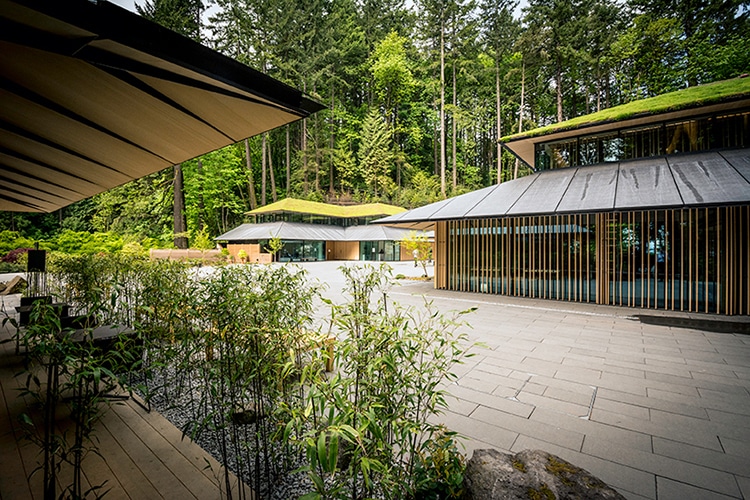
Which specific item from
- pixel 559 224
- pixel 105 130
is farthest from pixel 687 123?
pixel 105 130

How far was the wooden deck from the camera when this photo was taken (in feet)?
5.85

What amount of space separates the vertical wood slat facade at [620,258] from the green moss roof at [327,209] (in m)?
18.8

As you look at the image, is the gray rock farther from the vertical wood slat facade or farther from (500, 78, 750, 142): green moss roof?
(500, 78, 750, 142): green moss roof

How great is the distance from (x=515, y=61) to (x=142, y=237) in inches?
1244

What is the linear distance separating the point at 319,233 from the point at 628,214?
21.8 metres

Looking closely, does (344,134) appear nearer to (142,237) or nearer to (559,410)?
(142,237)

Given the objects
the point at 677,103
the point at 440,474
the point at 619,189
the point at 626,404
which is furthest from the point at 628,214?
the point at 440,474

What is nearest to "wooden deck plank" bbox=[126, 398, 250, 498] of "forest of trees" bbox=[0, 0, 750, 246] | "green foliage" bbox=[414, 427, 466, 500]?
"green foliage" bbox=[414, 427, 466, 500]

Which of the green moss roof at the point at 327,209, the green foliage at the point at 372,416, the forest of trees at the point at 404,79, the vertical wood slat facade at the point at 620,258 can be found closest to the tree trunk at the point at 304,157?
the forest of trees at the point at 404,79

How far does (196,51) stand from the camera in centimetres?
146

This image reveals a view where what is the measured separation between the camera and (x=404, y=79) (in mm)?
31234

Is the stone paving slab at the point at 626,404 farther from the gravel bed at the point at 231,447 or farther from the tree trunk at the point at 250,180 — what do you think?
the tree trunk at the point at 250,180

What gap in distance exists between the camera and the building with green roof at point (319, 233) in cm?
2470

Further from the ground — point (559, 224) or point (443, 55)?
point (443, 55)
